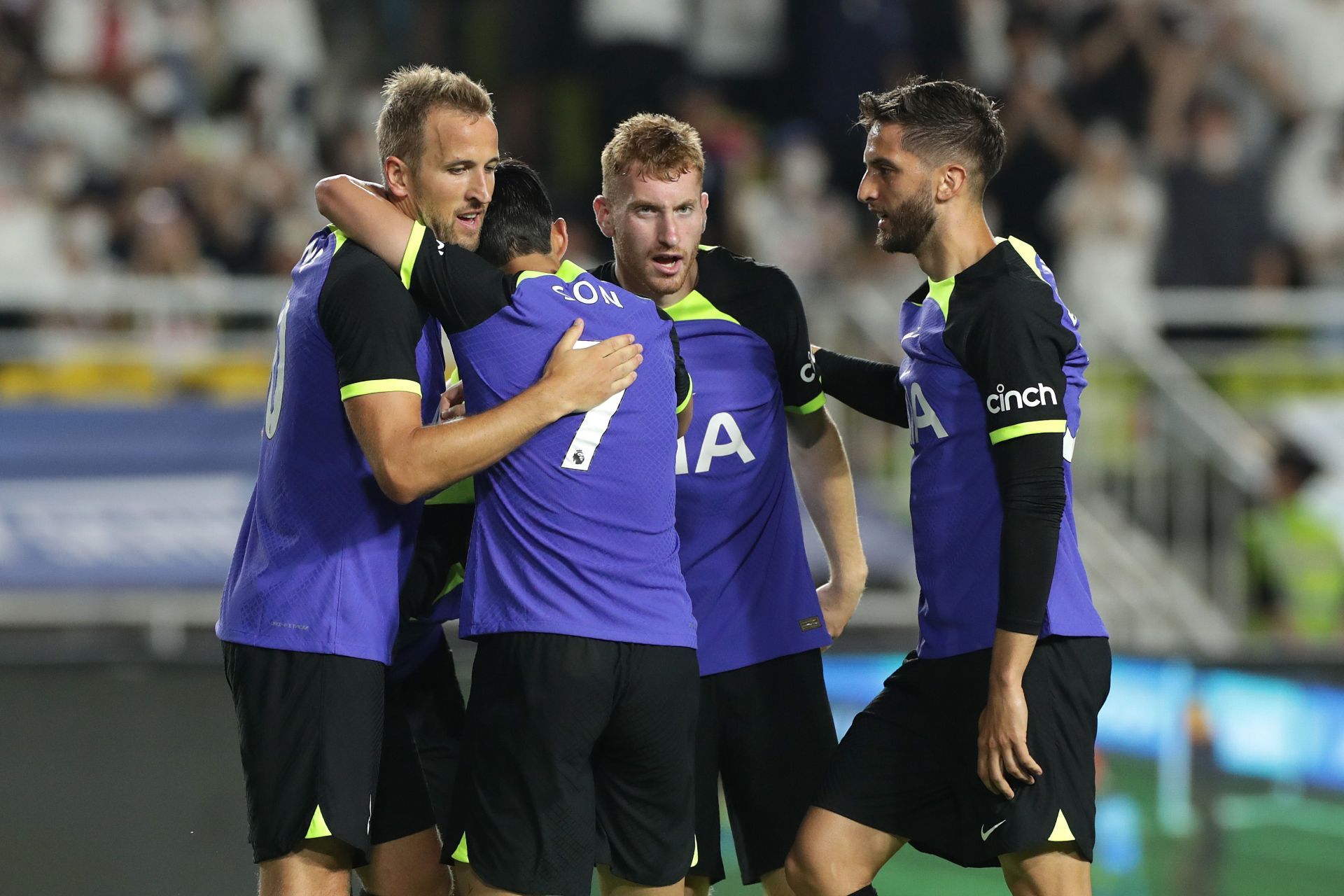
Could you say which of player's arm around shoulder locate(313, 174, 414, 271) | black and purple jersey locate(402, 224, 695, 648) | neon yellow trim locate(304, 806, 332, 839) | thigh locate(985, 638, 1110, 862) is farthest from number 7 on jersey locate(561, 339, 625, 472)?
thigh locate(985, 638, 1110, 862)

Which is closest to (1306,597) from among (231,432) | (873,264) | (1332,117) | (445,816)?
(873,264)

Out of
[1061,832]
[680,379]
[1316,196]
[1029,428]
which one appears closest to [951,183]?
[1029,428]

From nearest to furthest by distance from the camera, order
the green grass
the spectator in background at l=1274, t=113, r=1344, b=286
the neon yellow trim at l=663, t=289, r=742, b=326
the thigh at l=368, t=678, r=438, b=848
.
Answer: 1. the thigh at l=368, t=678, r=438, b=848
2. the neon yellow trim at l=663, t=289, r=742, b=326
3. the green grass
4. the spectator in background at l=1274, t=113, r=1344, b=286

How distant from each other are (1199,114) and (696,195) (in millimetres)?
8159

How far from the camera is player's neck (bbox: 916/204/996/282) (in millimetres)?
4020

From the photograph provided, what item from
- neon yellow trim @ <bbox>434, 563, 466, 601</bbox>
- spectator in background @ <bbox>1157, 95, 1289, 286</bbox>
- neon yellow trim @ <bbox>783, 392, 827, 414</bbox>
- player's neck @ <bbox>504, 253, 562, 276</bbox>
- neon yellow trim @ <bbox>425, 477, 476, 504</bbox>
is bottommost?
neon yellow trim @ <bbox>434, 563, 466, 601</bbox>

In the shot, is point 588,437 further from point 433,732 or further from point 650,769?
point 433,732

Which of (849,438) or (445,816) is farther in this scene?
(849,438)

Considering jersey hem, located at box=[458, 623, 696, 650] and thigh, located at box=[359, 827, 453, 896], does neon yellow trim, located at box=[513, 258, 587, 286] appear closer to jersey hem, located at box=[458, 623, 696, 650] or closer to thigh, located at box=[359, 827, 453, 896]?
jersey hem, located at box=[458, 623, 696, 650]

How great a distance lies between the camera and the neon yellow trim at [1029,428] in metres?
3.75

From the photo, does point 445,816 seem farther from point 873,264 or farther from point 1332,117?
point 1332,117

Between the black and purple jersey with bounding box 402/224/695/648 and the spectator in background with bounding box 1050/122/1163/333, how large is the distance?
24.0 feet

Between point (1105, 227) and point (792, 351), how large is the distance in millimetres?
6892

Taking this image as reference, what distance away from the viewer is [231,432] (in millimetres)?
8445
